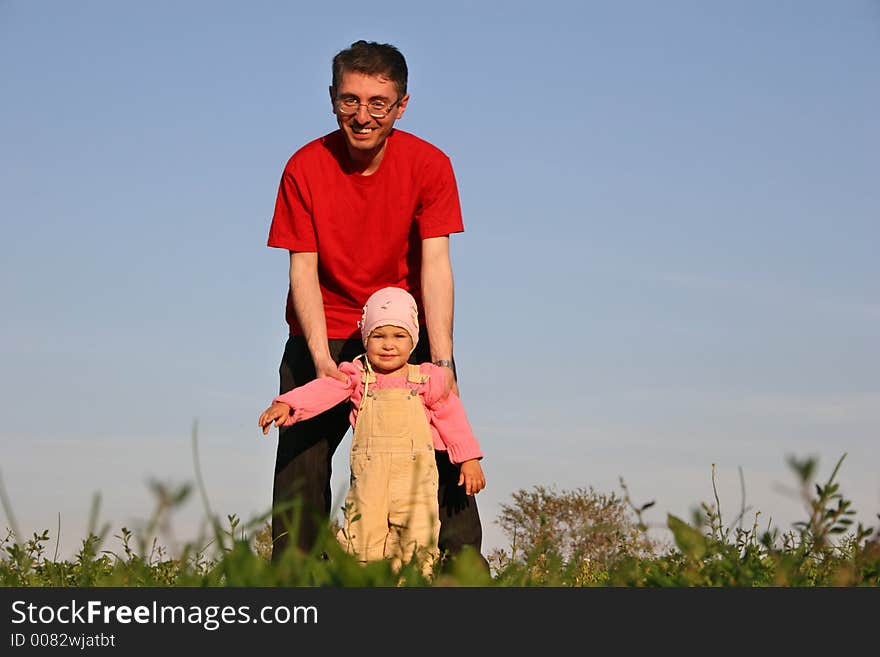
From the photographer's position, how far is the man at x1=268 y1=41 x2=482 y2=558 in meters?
6.75

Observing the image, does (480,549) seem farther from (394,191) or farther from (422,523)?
(394,191)

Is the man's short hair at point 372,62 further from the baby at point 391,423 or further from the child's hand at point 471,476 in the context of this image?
the child's hand at point 471,476

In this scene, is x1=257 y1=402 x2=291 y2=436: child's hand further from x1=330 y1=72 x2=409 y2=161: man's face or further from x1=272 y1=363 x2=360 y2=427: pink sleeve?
x1=330 y1=72 x2=409 y2=161: man's face

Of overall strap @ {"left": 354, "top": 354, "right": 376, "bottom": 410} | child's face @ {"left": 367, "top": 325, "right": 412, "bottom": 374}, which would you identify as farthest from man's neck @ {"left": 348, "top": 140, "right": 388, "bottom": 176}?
overall strap @ {"left": 354, "top": 354, "right": 376, "bottom": 410}

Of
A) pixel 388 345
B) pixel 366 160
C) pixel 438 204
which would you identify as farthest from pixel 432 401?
pixel 366 160

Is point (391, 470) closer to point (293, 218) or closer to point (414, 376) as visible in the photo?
point (414, 376)

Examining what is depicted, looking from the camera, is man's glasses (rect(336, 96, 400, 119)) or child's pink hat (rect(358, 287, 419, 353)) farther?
man's glasses (rect(336, 96, 400, 119))

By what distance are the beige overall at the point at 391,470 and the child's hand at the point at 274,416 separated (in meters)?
0.55

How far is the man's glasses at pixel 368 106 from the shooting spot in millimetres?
6691

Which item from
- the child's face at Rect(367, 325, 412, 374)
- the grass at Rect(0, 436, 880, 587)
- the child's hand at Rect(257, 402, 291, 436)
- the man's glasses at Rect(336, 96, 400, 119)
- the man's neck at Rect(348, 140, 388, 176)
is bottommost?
the grass at Rect(0, 436, 880, 587)

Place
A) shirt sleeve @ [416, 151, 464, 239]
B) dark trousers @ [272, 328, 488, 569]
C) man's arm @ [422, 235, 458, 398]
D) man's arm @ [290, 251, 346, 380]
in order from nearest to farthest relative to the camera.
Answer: man's arm @ [290, 251, 346, 380]
man's arm @ [422, 235, 458, 398]
shirt sleeve @ [416, 151, 464, 239]
dark trousers @ [272, 328, 488, 569]

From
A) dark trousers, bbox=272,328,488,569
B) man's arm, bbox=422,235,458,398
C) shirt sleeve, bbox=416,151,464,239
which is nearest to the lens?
man's arm, bbox=422,235,458,398

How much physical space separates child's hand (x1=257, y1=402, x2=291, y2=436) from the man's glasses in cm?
186

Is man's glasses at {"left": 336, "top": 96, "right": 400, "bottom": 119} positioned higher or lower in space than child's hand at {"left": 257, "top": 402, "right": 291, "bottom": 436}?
higher
